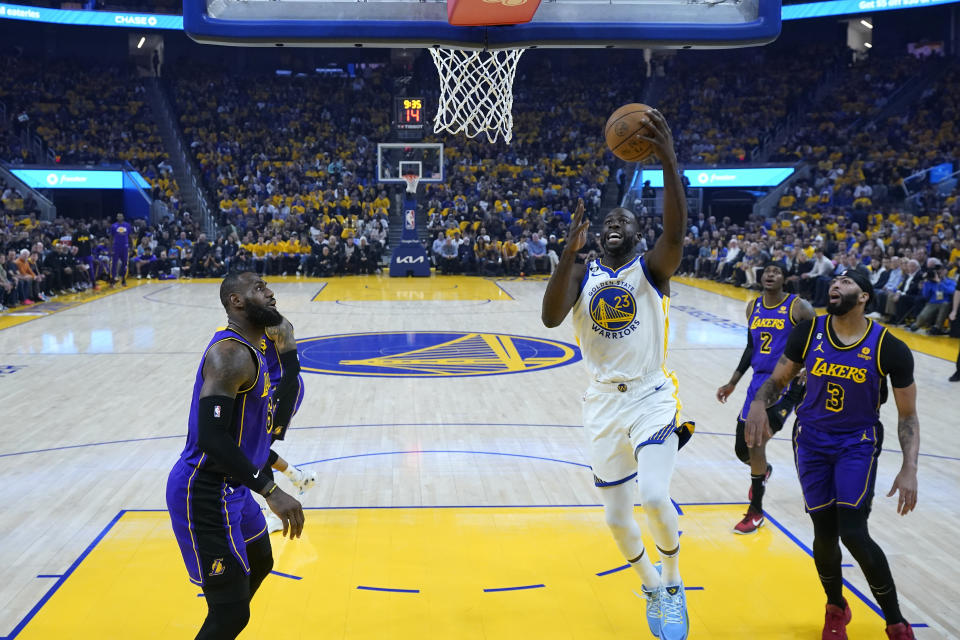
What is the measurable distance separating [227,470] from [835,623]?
2737 millimetres

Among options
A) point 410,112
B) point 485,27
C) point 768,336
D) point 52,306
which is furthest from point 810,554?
point 410,112

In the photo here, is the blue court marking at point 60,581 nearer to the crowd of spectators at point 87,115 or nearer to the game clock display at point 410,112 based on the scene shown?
the game clock display at point 410,112

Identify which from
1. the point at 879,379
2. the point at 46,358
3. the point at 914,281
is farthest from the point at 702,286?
the point at 879,379

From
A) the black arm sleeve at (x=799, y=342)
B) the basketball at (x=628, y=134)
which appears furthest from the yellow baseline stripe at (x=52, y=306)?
the black arm sleeve at (x=799, y=342)

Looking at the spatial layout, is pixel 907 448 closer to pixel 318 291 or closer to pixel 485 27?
pixel 485 27

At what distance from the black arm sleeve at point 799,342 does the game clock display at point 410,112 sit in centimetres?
1742

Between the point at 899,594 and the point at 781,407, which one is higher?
the point at 781,407

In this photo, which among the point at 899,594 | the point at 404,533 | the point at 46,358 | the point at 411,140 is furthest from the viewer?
the point at 411,140

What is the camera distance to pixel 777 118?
31.2m

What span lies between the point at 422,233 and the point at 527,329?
45.7 feet

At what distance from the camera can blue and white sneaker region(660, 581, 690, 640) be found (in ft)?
12.7

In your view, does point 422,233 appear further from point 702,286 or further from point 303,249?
point 702,286

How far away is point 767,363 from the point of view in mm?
5398

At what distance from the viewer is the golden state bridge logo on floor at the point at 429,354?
10711mm
